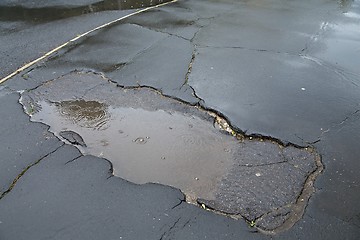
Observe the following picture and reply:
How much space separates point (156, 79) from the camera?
23.3ft

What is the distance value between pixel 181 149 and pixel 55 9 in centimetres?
781

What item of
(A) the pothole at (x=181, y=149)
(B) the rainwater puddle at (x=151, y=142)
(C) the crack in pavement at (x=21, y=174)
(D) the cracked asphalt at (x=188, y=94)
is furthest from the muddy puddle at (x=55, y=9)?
(C) the crack in pavement at (x=21, y=174)

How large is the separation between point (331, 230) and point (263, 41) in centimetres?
567

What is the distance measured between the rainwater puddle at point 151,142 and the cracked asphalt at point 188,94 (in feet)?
0.70

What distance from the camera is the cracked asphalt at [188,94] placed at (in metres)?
4.27

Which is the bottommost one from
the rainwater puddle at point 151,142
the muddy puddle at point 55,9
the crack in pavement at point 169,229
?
the crack in pavement at point 169,229

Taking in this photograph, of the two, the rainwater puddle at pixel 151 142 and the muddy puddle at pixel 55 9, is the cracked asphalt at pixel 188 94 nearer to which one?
the muddy puddle at pixel 55 9

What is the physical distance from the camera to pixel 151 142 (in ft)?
18.4

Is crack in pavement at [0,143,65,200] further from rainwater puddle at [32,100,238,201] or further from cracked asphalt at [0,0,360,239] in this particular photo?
rainwater puddle at [32,100,238,201]

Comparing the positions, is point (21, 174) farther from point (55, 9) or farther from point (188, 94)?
point (55, 9)

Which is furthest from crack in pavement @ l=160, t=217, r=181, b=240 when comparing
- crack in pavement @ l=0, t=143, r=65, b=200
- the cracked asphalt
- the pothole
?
crack in pavement @ l=0, t=143, r=65, b=200

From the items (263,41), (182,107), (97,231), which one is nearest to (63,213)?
(97,231)

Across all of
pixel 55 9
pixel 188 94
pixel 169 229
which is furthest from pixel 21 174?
pixel 55 9

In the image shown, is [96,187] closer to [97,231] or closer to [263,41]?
[97,231]
